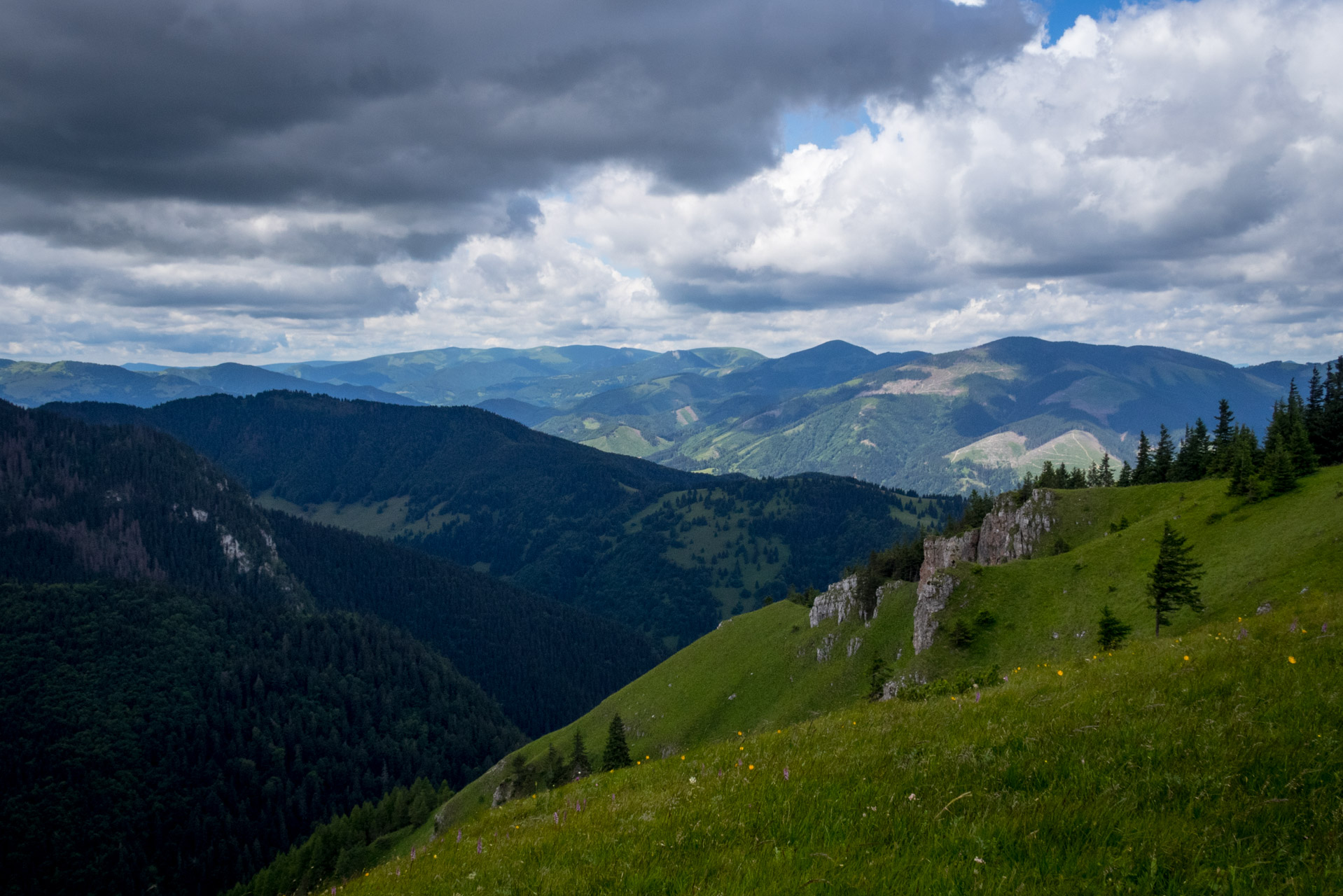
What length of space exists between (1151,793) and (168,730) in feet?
847

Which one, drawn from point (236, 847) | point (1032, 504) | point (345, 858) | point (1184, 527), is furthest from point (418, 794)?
point (1184, 527)

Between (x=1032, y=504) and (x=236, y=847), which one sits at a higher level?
(x=1032, y=504)

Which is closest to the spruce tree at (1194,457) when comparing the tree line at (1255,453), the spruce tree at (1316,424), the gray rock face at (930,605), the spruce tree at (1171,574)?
the tree line at (1255,453)

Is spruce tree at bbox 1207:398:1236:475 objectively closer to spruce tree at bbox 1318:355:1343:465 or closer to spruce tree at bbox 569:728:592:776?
spruce tree at bbox 1318:355:1343:465

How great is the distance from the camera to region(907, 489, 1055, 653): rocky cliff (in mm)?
83688

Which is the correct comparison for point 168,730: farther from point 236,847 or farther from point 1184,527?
point 1184,527

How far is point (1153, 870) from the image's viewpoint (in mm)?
6574

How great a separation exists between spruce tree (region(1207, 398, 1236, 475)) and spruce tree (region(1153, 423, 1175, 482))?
21.1 feet

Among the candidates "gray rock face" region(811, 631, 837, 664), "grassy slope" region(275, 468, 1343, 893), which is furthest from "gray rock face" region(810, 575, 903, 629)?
"grassy slope" region(275, 468, 1343, 893)

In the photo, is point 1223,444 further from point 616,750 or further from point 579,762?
point 579,762

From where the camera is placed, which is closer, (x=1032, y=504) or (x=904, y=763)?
(x=904, y=763)

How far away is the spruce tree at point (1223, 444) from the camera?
9650 centimetres

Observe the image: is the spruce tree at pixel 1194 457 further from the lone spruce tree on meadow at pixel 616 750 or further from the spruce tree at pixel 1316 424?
the lone spruce tree on meadow at pixel 616 750

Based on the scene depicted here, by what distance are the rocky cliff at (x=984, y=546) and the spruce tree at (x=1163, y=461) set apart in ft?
101
